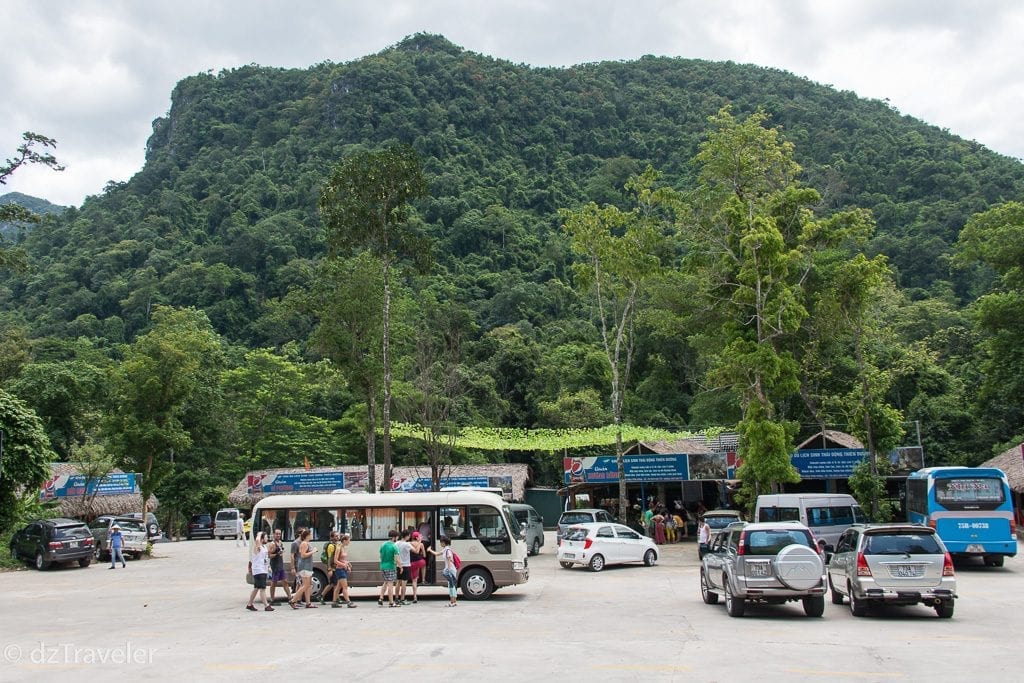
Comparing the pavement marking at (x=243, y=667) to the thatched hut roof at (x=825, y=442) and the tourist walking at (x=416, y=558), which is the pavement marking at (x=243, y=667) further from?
the thatched hut roof at (x=825, y=442)

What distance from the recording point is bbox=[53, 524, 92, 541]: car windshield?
27.2 metres

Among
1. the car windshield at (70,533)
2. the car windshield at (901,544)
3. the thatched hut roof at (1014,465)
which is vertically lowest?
the car windshield at (70,533)

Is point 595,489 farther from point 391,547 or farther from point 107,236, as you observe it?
point 107,236

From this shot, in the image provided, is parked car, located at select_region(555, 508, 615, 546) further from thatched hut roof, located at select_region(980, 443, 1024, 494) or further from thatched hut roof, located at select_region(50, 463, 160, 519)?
thatched hut roof, located at select_region(50, 463, 160, 519)

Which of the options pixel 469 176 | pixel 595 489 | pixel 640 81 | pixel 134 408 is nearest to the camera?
pixel 134 408

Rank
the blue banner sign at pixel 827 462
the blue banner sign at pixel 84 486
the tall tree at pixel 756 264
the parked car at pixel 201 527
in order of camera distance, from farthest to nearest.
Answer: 1. the parked car at pixel 201 527
2. the blue banner sign at pixel 84 486
3. the blue banner sign at pixel 827 462
4. the tall tree at pixel 756 264

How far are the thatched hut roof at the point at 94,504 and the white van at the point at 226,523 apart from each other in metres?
3.56

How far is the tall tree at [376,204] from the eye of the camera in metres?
34.7

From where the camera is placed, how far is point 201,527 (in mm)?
49406

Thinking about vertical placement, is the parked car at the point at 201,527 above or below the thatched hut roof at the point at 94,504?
below

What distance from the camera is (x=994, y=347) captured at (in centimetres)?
3459

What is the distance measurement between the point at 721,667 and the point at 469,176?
351 feet

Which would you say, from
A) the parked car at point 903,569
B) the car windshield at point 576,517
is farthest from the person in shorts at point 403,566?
the car windshield at point 576,517

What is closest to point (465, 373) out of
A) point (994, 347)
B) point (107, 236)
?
point (994, 347)
